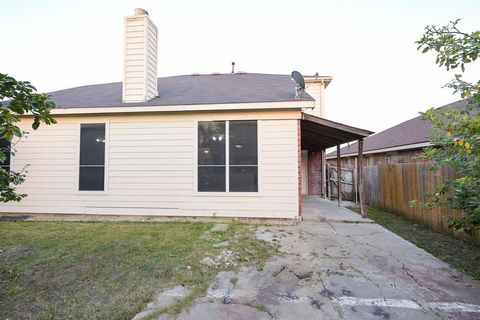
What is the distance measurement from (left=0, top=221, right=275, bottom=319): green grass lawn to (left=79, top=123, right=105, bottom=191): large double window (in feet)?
4.19

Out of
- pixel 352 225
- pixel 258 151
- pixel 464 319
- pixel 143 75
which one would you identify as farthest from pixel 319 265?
pixel 143 75

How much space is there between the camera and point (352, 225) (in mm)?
5586

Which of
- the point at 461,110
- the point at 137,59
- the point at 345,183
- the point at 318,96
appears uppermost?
the point at 318,96

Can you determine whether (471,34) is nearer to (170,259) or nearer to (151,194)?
(170,259)

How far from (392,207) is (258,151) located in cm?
527

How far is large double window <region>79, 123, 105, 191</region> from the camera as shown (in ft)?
20.7

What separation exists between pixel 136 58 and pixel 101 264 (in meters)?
5.62

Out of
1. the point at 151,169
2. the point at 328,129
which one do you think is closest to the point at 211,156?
the point at 151,169

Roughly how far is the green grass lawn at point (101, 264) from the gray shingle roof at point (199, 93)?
10.6 ft

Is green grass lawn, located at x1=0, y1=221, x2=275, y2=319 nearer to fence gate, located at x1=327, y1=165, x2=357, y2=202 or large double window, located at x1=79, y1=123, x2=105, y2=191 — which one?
large double window, located at x1=79, y1=123, x2=105, y2=191

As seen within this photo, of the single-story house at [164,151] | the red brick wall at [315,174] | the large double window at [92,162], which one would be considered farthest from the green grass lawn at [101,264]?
the red brick wall at [315,174]

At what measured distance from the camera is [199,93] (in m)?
7.08

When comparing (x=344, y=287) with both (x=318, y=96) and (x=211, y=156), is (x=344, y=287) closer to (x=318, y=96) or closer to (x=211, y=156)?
(x=211, y=156)

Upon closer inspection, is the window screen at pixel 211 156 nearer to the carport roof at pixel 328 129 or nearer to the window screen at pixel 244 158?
the window screen at pixel 244 158
